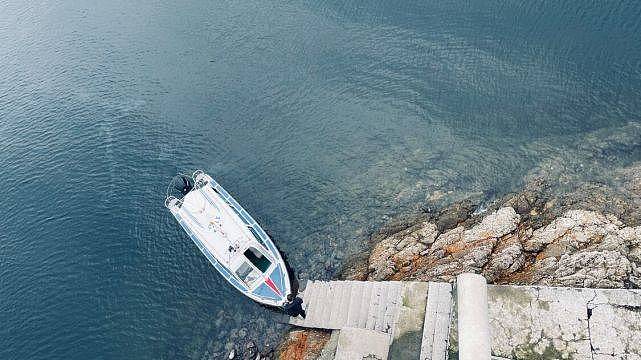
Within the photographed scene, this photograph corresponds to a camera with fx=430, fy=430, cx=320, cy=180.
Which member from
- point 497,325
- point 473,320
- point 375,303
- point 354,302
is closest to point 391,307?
point 375,303

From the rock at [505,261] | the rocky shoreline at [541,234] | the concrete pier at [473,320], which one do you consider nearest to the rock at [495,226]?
the rocky shoreline at [541,234]

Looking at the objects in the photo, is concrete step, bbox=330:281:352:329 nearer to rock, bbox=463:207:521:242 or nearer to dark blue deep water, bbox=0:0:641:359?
dark blue deep water, bbox=0:0:641:359

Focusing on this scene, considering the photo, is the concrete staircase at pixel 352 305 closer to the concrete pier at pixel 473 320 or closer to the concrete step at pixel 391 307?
the concrete step at pixel 391 307

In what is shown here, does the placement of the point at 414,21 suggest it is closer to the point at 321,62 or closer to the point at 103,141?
the point at 321,62

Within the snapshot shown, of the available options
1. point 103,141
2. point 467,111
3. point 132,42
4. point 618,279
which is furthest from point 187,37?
point 618,279

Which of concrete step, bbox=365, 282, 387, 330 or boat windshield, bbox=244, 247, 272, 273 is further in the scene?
boat windshield, bbox=244, 247, 272, 273

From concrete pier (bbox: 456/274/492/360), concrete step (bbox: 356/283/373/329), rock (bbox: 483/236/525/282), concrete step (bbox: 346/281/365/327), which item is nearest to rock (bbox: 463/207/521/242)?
rock (bbox: 483/236/525/282)
